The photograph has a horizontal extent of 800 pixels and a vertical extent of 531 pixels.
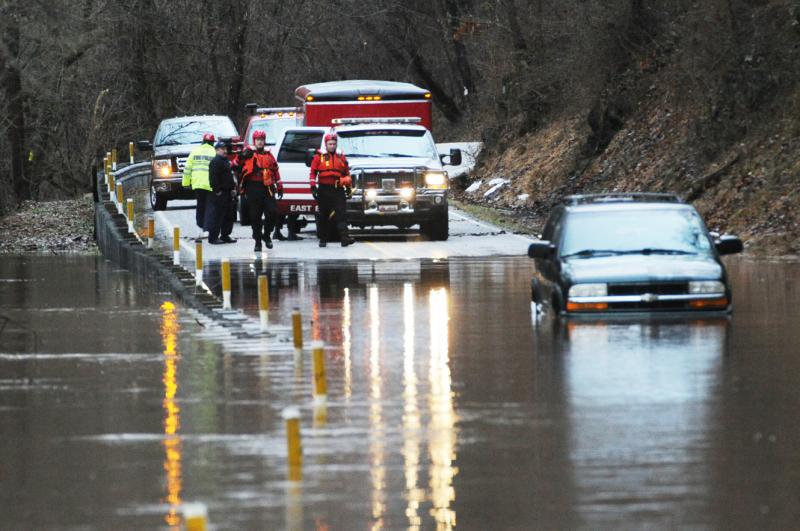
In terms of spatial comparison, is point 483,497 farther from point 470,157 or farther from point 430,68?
point 430,68

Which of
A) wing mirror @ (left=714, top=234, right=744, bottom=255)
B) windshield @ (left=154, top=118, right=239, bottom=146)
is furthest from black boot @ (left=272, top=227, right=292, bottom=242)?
wing mirror @ (left=714, top=234, right=744, bottom=255)

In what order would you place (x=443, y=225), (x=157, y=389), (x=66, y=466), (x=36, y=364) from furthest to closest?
(x=443, y=225)
(x=36, y=364)
(x=157, y=389)
(x=66, y=466)

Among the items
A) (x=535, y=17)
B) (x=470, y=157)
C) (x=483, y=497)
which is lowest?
(x=483, y=497)

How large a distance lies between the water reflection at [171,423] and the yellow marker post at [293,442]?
0.62 m

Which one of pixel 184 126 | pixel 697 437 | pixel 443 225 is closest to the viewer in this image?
pixel 697 437

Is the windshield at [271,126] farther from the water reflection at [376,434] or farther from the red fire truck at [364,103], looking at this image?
the water reflection at [376,434]

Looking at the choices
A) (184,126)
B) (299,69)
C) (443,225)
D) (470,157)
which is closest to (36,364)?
(443,225)

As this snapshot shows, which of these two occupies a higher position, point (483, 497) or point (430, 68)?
point (430, 68)

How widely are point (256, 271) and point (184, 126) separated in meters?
15.3

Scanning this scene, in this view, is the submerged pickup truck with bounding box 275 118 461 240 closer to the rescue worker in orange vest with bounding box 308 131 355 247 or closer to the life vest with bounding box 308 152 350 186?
the rescue worker in orange vest with bounding box 308 131 355 247

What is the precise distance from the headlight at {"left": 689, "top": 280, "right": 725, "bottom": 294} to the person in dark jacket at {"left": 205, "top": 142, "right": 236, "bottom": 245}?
13.8 meters

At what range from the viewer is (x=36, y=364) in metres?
15.7

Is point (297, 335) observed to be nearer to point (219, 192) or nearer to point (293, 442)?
point (293, 442)

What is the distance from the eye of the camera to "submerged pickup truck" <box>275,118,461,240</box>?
3155 centimetres
